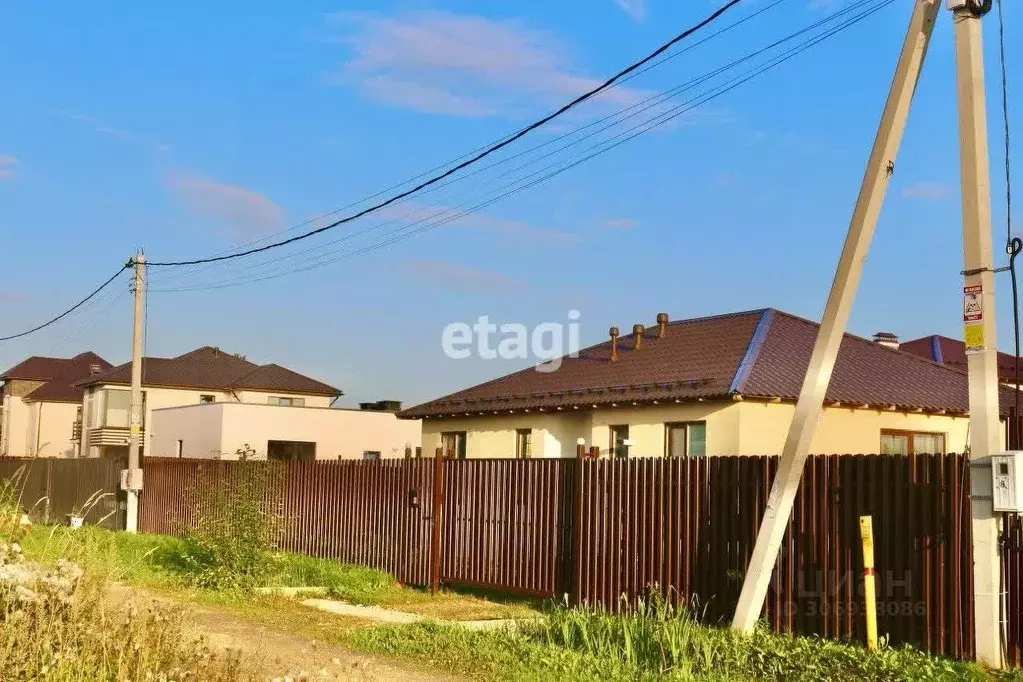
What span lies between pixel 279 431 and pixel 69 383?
3110cm

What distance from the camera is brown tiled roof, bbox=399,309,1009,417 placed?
21.9 metres

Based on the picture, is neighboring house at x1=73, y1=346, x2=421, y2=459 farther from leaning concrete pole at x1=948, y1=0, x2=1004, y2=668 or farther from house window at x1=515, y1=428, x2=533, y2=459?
leaning concrete pole at x1=948, y1=0, x2=1004, y2=668

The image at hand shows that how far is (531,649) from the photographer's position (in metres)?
9.98

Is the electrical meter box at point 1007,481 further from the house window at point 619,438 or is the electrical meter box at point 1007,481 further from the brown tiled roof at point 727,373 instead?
the house window at point 619,438

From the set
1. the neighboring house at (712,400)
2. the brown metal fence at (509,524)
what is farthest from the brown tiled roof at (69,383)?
the brown metal fence at (509,524)

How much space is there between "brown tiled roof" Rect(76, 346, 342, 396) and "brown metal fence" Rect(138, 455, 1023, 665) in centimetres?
3589

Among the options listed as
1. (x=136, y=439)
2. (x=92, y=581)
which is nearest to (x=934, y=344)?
(x=136, y=439)

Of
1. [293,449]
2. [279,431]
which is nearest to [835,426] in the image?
[279,431]

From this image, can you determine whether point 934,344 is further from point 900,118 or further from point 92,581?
point 92,581

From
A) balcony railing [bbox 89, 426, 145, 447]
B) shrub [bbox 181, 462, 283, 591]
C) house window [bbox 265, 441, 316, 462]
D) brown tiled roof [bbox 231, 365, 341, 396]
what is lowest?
shrub [bbox 181, 462, 283, 591]

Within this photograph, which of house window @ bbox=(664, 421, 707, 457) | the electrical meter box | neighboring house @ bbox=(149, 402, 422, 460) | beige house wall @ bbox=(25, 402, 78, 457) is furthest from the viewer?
beige house wall @ bbox=(25, 402, 78, 457)

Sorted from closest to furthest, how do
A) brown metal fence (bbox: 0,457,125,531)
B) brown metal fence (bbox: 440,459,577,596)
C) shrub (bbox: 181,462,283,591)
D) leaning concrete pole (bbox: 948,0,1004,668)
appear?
leaning concrete pole (bbox: 948,0,1004,668) → brown metal fence (bbox: 440,459,577,596) → shrub (bbox: 181,462,283,591) → brown metal fence (bbox: 0,457,125,531)

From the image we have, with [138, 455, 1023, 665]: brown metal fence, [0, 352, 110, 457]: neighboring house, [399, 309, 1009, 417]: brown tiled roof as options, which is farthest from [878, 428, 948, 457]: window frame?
[0, 352, 110, 457]: neighboring house

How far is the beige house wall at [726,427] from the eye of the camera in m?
21.0
